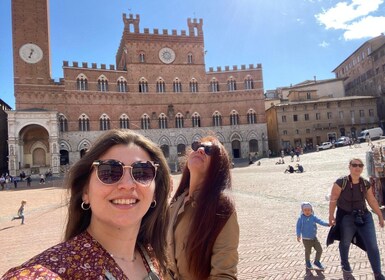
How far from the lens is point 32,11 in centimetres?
3616

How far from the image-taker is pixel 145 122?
1581 inches

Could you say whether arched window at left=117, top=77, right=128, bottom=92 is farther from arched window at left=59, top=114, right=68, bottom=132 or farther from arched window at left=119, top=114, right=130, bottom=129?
arched window at left=59, top=114, right=68, bottom=132

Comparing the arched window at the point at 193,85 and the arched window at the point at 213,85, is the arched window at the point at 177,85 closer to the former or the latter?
the arched window at the point at 193,85

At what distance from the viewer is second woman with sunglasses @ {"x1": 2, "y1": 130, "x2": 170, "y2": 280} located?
1283 millimetres

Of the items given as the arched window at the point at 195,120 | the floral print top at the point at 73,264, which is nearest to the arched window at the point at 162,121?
the arched window at the point at 195,120

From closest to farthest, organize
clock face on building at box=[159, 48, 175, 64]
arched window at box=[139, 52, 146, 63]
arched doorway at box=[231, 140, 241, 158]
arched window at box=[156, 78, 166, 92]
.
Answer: arched window at box=[139, 52, 146, 63] → arched window at box=[156, 78, 166, 92] → clock face on building at box=[159, 48, 175, 64] → arched doorway at box=[231, 140, 241, 158]

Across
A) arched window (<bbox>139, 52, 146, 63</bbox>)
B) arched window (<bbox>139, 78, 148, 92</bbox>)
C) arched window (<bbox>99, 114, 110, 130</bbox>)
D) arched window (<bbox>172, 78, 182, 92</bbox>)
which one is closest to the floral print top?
arched window (<bbox>99, 114, 110, 130</bbox>)

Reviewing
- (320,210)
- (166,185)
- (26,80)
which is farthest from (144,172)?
(26,80)

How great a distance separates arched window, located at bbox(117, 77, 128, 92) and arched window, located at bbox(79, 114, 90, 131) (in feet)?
18.9

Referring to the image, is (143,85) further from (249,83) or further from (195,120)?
(249,83)

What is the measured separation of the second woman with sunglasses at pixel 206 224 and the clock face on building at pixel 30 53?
3963 cm

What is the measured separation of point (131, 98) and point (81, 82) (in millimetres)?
6526

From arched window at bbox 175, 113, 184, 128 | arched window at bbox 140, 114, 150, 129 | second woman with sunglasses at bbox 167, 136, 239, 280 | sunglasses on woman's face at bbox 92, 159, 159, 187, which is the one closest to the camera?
sunglasses on woman's face at bbox 92, 159, 159, 187

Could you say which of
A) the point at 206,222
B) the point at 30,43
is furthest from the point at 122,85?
the point at 206,222
